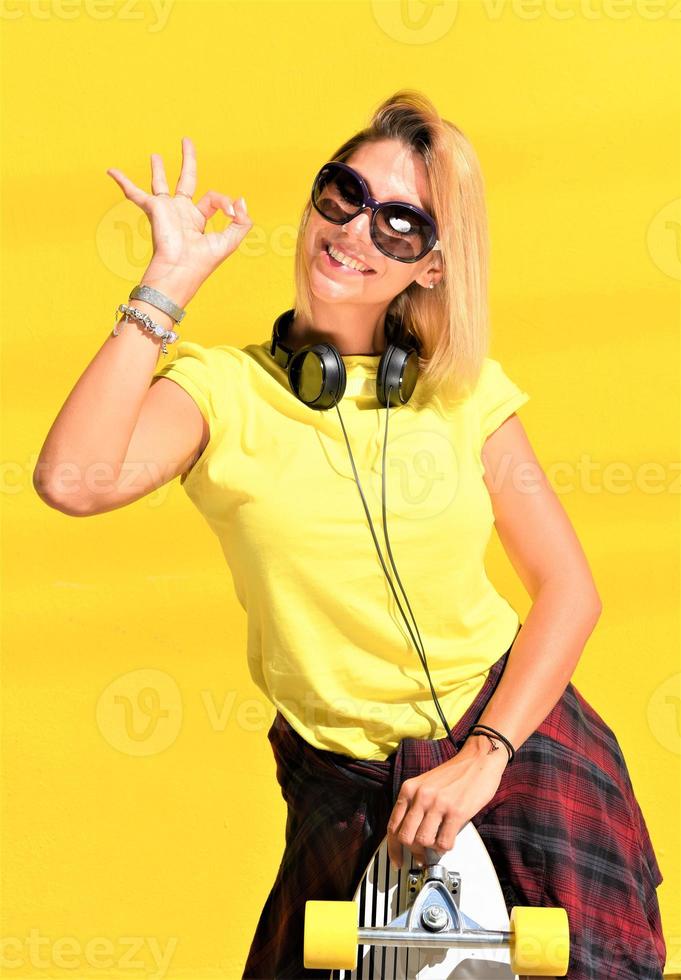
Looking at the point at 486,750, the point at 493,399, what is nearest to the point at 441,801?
the point at 486,750

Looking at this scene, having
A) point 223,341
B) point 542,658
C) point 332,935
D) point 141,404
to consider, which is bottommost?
point 332,935

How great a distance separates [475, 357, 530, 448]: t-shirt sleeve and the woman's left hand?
39 cm

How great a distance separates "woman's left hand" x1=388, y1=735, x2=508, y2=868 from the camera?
150cm

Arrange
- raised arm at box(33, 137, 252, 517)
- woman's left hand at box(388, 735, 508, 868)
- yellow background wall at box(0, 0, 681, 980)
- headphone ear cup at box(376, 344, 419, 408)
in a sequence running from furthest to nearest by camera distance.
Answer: yellow background wall at box(0, 0, 681, 980), headphone ear cup at box(376, 344, 419, 408), woman's left hand at box(388, 735, 508, 868), raised arm at box(33, 137, 252, 517)

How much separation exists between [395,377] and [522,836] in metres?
0.58

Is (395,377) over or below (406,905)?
over

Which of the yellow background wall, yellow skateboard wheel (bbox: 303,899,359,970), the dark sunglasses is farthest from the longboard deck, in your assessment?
the yellow background wall

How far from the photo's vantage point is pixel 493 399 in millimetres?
1660

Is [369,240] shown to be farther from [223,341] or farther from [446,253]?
[223,341]

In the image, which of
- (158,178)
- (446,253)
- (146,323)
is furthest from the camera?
(446,253)

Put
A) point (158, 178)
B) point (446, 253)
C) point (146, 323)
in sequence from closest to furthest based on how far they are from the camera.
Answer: point (146, 323)
point (158, 178)
point (446, 253)

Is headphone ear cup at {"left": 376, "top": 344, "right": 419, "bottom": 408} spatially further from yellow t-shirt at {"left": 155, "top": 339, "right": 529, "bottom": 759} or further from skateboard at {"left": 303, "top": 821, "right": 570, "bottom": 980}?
skateboard at {"left": 303, "top": 821, "right": 570, "bottom": 980}

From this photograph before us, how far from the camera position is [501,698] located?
5.23ft

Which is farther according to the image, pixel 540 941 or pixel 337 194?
pixel 337 194
